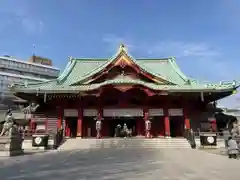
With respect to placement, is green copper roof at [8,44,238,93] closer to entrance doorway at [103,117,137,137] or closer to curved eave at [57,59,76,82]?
curved eave at [57,59,76,82]

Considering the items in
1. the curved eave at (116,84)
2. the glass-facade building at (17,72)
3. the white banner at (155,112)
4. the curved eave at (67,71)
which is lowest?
the white banner at (155,112)

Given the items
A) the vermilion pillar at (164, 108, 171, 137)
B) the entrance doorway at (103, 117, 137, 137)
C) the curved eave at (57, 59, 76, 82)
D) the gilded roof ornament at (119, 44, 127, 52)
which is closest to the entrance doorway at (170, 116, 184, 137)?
the vermilion pillar at (164, 108, 171, 137)

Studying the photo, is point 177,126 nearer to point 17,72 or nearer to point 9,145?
point 9,145

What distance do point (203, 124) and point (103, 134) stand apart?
10.7 metres

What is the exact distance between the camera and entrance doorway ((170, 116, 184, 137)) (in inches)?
987

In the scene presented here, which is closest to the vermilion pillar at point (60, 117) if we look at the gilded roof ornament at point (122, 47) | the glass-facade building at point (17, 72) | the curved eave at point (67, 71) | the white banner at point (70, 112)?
the white banner at point (70, 112)

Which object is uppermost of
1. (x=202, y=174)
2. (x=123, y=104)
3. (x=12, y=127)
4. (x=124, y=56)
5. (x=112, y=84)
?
(x=124, y=56)

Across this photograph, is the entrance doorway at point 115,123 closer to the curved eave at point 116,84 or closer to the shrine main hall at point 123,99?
the shrine main hall at point 123,99

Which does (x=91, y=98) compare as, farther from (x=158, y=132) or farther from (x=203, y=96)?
(x=203, y=96)

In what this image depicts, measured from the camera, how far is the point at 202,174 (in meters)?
7.64

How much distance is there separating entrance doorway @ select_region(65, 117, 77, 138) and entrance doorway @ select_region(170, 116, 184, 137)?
10.8 m

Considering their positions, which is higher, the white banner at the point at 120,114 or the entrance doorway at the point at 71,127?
the white banner at the point at 120,114

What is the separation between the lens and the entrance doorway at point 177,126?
25.1 meters

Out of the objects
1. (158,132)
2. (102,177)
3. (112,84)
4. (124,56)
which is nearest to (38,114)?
(112,84)
